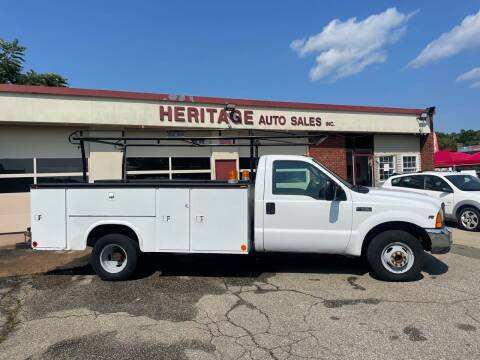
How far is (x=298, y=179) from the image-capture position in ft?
20.2

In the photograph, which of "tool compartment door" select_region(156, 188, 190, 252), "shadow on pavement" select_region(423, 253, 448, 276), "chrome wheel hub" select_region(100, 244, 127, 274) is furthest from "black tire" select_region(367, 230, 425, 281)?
"chrome wheel hub" select_region(100, 244, 127, 274)

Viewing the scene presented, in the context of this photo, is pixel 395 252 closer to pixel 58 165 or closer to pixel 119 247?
pixel 119 247

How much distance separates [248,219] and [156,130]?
8.11m

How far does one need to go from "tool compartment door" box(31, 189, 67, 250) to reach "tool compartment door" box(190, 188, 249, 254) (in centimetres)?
213

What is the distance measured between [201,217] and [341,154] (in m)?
11.0

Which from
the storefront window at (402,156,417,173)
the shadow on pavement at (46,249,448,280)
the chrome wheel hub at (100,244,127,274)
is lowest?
the shadow on pavement at (46,249,448,280)

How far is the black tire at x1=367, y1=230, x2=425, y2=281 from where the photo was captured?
5.73 meters

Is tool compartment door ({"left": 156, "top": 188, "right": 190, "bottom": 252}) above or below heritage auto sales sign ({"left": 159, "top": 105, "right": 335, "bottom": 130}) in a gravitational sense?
below

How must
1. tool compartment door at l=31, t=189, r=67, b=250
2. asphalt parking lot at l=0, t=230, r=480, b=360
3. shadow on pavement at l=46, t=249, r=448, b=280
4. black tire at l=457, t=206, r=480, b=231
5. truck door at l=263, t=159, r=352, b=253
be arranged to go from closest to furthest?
asphalt parking lot at l=0, t=230, r=480, b=360
truck door at l=263, t=159, r=352, b=253
tool compartment door at l=31, t=189, r=67, b=250
shadow on pavement at l=46, t=249, r=448, b=280
black tire at l=457, t=206, r=480, b=231

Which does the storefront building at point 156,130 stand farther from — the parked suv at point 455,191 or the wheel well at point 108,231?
the wheel well at point 108,231

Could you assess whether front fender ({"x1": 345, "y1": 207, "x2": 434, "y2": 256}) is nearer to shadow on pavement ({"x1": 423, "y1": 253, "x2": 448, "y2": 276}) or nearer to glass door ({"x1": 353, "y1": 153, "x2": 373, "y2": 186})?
shadow on pavement ({"x1": 423, "y1": 253, "x2": 448, "y2": 276})

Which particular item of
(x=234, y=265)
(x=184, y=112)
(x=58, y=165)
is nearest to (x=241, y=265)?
(x=234, y=265)

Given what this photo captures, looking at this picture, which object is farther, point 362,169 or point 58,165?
point 362,169

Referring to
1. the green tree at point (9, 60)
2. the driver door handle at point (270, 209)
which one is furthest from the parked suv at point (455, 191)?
the green tree at point (9, 60)
